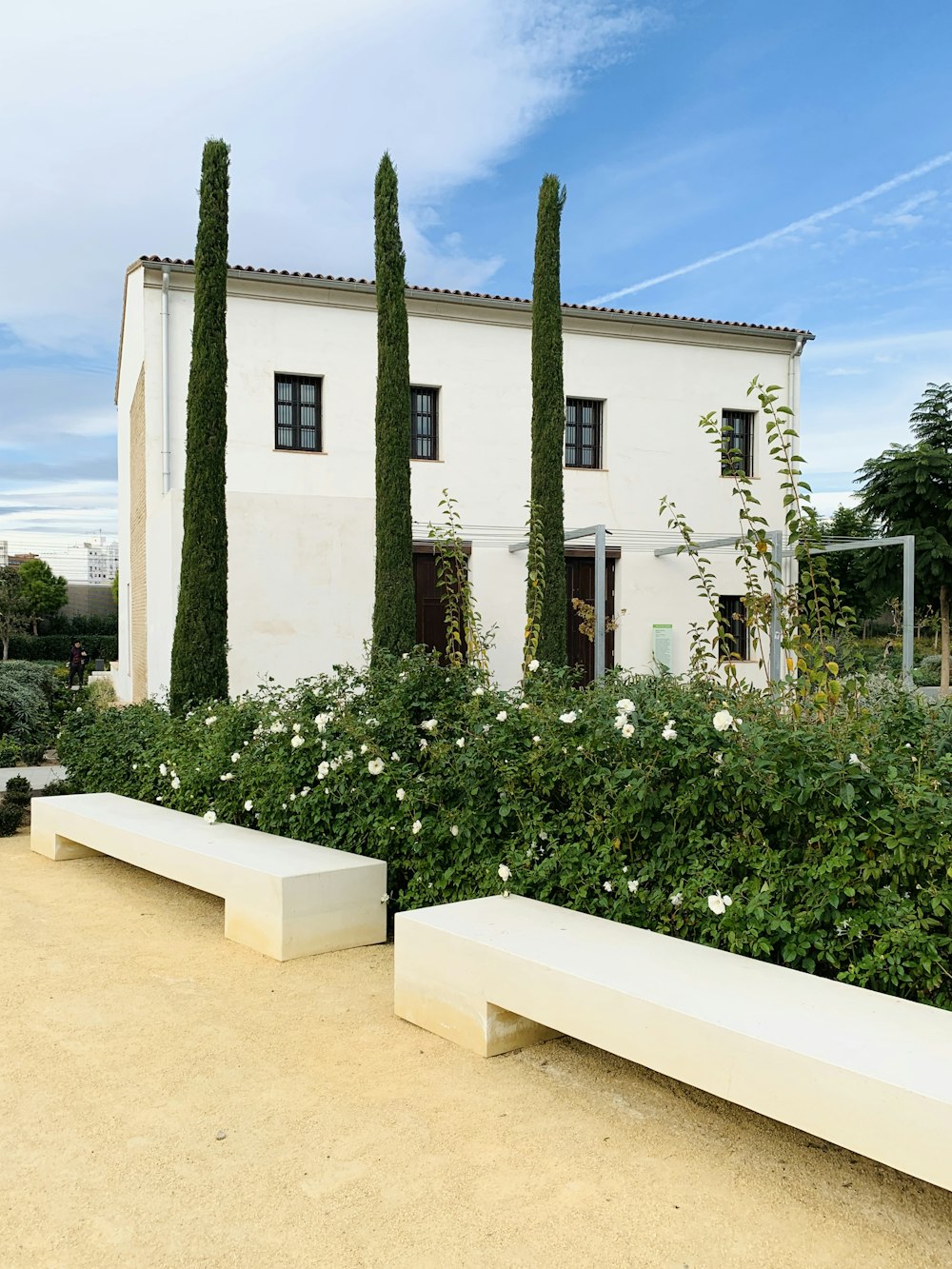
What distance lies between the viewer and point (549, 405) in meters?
12.9

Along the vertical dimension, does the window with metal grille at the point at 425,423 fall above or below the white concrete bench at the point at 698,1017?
above

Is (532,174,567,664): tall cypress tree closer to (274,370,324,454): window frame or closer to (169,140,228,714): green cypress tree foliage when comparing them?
(274,370,324,454): window frame

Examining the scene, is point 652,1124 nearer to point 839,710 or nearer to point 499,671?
point 839,710

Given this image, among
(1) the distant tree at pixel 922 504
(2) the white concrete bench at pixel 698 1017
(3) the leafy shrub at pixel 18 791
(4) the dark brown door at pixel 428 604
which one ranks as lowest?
(3) the leafy shrub at pixel 18 791

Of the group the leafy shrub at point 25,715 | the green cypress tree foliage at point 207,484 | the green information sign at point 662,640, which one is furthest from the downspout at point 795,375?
the leafy shrub at point 25,715

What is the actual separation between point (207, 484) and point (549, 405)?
5155 mm

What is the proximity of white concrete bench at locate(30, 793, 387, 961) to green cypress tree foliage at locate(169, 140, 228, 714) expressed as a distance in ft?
11.8

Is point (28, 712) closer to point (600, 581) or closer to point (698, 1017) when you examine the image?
point (600, 581)

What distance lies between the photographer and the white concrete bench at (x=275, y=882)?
445cm

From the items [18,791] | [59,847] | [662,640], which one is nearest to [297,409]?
[662,640]

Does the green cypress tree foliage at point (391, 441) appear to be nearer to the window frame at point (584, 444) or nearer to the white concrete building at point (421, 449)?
the white concrete building at point (421, 449)

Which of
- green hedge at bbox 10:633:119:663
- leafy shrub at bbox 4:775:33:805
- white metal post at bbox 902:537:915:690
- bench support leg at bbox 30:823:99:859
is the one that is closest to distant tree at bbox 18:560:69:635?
green hedge at bbox 10:633:119:663

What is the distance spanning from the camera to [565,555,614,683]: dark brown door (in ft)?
50.4

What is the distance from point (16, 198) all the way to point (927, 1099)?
12.4 m
